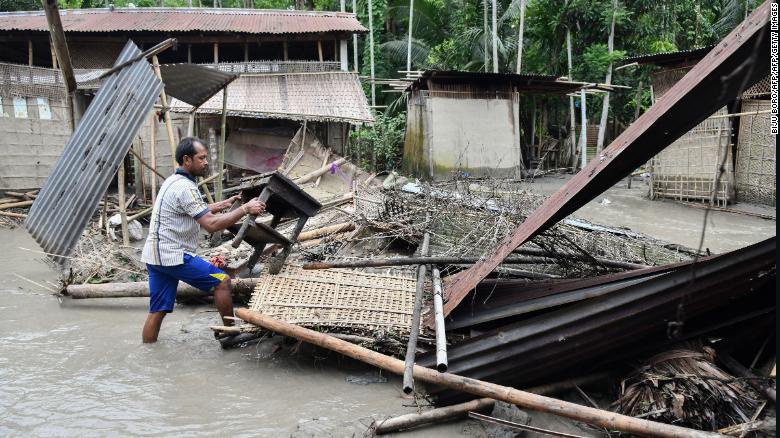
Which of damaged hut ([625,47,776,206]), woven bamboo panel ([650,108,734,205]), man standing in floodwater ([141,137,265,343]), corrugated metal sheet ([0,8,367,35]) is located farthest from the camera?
corrugated metal sheet ([0,8,367,35])

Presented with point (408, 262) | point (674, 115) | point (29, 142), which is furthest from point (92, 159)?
point (29, 142)

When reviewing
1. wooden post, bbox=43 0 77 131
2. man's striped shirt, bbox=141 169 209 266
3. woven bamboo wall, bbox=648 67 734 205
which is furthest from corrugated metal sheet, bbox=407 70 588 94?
man's striped shirt, bbox=141 169 209 266

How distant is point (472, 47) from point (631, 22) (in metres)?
5.23

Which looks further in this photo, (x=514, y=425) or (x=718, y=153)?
(x=718, y=153)

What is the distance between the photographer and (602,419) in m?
2.68

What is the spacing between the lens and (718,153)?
11469 mm

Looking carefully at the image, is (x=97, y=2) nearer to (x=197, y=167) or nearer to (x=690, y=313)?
(x=197, y=167)

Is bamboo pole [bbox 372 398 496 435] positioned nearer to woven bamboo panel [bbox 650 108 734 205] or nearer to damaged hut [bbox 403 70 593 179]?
woven bamboo panel [bbox 650 108 734 205]

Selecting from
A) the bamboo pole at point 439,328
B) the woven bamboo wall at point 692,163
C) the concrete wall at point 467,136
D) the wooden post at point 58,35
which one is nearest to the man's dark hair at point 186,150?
the bamboo pole at point 439,328

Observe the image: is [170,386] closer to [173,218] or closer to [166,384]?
[166,384]

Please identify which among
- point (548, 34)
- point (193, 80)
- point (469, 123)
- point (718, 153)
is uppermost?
point (548, 34)

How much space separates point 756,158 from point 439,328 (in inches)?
423

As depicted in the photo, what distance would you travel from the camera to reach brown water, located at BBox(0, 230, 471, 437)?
3348 mm

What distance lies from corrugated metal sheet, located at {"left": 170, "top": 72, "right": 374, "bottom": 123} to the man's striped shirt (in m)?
8.67
